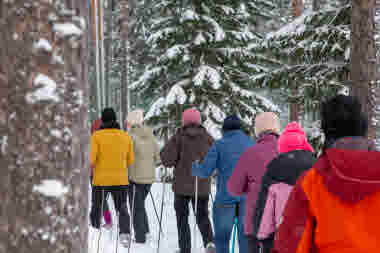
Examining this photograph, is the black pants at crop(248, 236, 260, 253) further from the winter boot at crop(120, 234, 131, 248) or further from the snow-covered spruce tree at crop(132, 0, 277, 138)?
the snow-covered spruce tree at crop(132, 0, 277, 138)

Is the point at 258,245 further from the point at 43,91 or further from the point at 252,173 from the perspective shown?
the point at 43,91

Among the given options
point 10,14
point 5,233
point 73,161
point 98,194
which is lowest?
point 98,194

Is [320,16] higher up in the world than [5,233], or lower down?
higher up

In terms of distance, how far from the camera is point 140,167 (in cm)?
694

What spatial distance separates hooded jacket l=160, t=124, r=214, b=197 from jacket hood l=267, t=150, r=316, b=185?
8.24 ft

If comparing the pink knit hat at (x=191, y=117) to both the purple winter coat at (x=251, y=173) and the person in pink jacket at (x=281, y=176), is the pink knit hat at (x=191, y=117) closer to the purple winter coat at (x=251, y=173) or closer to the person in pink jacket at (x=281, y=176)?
the purple winter coat at (x=251, y=173)

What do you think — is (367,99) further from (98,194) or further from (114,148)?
Result: (98,194)

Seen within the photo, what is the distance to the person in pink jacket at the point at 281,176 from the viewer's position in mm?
3549

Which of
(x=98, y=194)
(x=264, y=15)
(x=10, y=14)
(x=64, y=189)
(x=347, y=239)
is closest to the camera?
(x=10, y=14)

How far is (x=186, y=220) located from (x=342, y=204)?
4111mm

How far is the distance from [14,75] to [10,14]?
0.26 meters

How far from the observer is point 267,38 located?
29.7ft

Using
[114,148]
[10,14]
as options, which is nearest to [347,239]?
[10,14]

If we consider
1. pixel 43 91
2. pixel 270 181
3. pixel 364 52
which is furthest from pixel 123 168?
pixel 43 91
